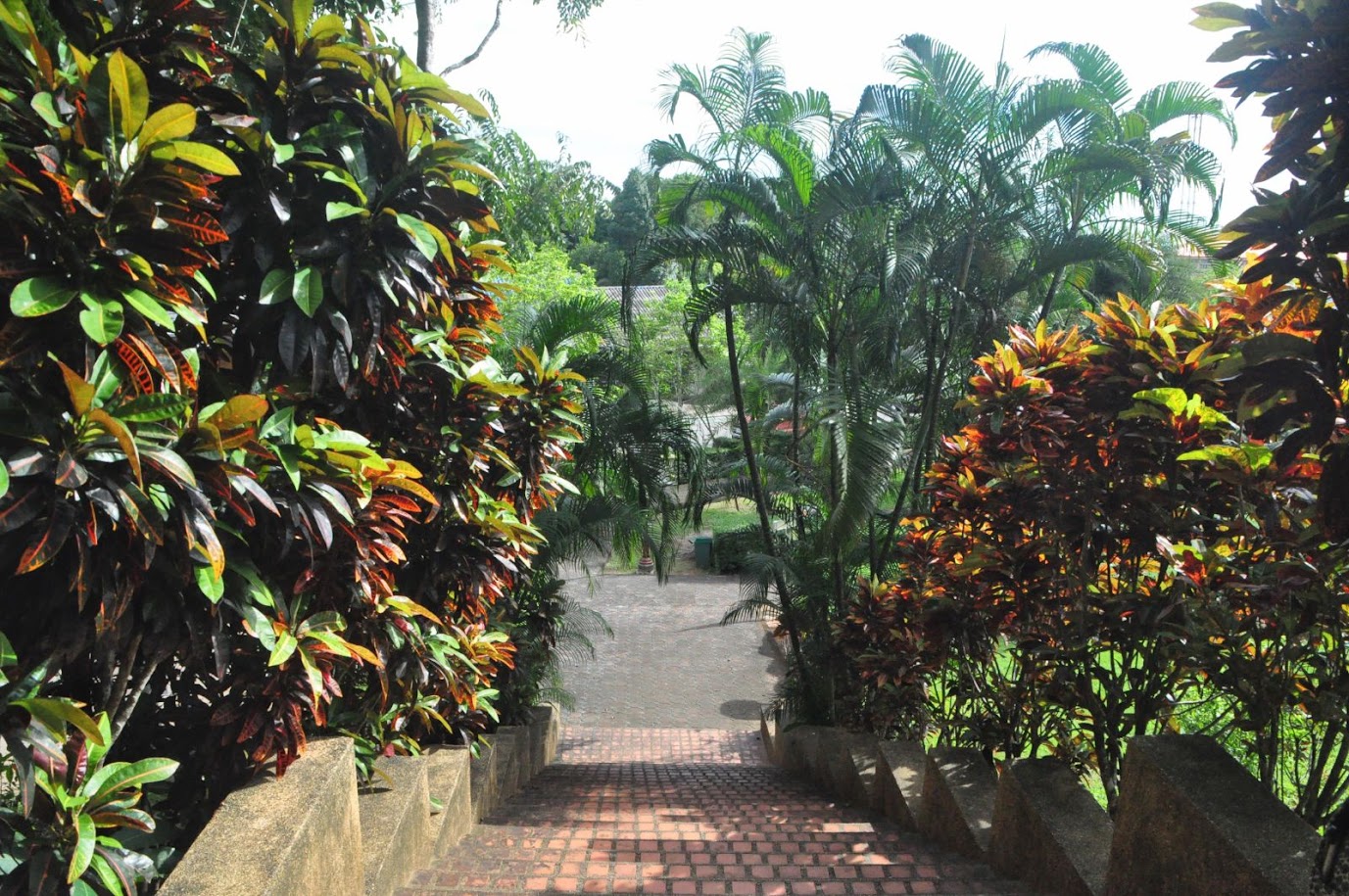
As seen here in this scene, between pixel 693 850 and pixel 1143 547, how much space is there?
2.31 metres

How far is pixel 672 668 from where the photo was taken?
16453 millimetres

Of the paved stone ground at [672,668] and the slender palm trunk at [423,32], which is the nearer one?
the slender palm trunk at [423,32]

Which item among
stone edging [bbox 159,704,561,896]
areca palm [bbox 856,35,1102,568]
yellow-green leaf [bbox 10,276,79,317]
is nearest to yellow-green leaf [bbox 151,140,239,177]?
yellow-green leaf [bbox 10,276,79,317]

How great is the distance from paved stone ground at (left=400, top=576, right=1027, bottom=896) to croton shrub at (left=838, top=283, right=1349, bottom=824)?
0.96 m

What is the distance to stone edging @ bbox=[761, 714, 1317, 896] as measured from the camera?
2492mm

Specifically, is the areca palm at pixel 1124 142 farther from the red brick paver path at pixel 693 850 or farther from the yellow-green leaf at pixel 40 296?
the yellow-green leaf at pixel 40 296

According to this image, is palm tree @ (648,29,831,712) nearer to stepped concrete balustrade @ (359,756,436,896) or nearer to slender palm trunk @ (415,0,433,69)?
slender palm trunk @ (415,0,433,69)

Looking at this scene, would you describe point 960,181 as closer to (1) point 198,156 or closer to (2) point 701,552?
(1) point 198,156

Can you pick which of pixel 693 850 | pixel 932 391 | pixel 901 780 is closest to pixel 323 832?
pixel 693 850

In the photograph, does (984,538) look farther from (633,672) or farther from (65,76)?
(633,672)

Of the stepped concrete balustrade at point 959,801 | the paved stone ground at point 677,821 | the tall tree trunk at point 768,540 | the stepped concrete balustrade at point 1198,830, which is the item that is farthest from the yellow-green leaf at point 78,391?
the tall tree trunk at point 768,540

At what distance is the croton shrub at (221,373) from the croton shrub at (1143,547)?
2222 mm

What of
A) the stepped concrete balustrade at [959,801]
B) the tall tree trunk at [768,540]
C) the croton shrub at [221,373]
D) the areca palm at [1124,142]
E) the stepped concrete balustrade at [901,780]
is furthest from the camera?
the tall tree trunk at [768,540]

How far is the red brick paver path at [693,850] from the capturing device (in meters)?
3.77
